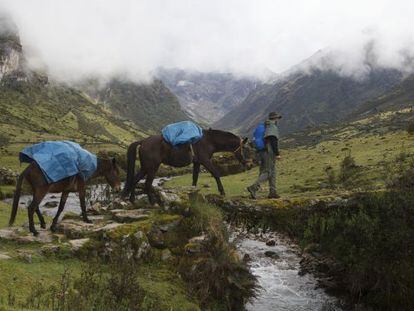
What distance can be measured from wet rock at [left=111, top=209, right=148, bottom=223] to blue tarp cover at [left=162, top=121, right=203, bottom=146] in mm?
3146

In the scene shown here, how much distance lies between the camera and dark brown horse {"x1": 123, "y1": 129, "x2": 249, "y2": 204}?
61.3 ft

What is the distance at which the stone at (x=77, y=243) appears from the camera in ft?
48.5

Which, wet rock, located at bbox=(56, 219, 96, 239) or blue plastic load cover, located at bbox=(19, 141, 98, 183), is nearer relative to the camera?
blue plastic load cover, located at bbox=(19, 141, 98, 183)

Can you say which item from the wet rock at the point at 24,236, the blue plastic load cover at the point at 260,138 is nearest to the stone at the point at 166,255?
the wet rock at the point at 24,236

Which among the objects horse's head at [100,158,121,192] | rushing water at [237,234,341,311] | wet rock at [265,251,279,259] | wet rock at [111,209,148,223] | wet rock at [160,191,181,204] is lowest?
rushing water at [237,234,341,311]

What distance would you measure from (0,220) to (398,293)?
Result: 69.2 feet

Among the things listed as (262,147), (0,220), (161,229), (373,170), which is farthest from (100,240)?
(373,170)

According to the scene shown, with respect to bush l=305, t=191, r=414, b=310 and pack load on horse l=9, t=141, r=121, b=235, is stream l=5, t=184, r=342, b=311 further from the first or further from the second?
pack load on horse l=9, t=141, r=121, b=235

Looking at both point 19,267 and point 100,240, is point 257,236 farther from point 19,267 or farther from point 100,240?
point 19,267

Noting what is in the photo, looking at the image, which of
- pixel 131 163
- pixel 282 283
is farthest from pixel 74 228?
pixel 282 283

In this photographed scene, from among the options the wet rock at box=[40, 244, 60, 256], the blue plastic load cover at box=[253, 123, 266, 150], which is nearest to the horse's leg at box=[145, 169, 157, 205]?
the wet rock at box=[40, 244, 60, 256]

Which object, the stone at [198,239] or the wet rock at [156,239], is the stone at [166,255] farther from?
the stone at [198,239]

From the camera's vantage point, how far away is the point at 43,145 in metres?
16.1

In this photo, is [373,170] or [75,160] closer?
[75,160]
